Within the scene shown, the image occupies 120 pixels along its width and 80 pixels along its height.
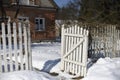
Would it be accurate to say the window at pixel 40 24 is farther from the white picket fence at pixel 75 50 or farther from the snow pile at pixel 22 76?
the snow pile at pixel 22 76

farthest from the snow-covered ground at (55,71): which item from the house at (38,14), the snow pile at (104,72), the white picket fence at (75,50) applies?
the house at (38,14)

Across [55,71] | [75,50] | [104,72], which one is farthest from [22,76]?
[104,72]

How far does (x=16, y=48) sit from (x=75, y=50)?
2247 millimetres

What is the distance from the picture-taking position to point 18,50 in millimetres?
8398

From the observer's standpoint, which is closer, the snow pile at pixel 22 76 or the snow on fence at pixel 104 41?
the snow pile at pixel 22 76

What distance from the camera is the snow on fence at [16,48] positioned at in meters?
8.00

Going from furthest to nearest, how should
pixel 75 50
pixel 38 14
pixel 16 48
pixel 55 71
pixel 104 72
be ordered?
pixel 38 14 < pixel 55 71 < pixel 75 50 < pixel 104 72 < pixel 16 48

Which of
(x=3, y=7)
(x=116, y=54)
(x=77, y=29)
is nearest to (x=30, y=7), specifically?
(x=3, y=7)

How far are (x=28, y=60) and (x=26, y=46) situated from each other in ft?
1.64

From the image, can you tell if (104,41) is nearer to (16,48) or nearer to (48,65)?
(48,65)

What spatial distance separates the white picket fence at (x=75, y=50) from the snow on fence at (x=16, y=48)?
168 cm

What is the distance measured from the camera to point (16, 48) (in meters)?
8.21

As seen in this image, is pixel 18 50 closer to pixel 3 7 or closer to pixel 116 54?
pixel 116 54

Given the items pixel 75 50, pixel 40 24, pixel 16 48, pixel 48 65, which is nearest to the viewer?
pixel 16 48
